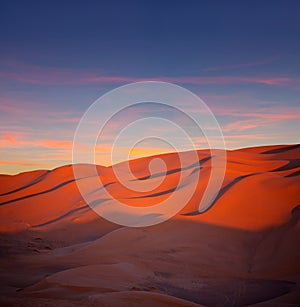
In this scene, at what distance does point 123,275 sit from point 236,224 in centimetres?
609

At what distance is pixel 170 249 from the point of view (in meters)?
11.5

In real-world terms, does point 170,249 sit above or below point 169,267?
above

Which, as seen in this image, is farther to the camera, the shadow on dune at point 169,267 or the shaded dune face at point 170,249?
the shadow on dune at point 169,267

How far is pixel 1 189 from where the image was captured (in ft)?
102

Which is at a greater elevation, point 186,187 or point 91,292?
point 186,187

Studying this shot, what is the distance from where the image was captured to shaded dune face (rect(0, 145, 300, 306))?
23.9ft

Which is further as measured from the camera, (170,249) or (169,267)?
(170,249)

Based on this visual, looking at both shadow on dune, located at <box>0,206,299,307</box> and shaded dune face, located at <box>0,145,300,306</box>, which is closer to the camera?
shaded dune face, located at <box>0,145,300,306</box>

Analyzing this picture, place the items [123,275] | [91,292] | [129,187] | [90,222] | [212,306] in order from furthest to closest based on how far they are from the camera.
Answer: [129,187], [90,222], [123,275], [212,306], [91,292]

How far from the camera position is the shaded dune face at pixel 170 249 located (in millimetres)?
7273

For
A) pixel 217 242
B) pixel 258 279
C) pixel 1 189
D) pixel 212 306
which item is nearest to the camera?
pixel 212 306

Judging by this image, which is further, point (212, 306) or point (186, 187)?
point (186, 187)

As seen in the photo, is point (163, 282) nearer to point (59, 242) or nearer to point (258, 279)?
point (258, 279)

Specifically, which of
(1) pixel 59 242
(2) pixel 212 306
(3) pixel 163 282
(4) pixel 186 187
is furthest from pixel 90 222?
(2) pixel 212 306
